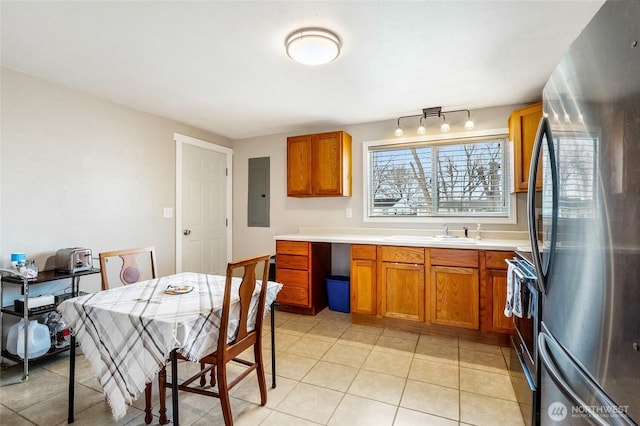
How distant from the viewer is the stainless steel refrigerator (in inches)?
27.1

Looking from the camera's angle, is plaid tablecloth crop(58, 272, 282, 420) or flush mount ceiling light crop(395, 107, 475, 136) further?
flush mount ceiling light crop(395, 107, 475, 136)

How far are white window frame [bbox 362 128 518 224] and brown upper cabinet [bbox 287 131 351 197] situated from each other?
21cm

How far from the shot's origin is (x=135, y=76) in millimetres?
2502

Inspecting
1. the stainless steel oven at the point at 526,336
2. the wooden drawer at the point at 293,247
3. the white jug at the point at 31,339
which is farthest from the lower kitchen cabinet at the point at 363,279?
the white jug at the point at 31,339

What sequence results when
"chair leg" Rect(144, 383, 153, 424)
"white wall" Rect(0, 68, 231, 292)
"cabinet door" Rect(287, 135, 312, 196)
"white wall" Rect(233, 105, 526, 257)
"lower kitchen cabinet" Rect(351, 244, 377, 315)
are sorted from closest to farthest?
"chair leg" Rect(144, 383, 153, 424), "white wall" Rect(0, 68, 231, 292), "lower kitchen cabinet" Rect(351, 244, 377, 315), "white wall" Rect(233, 105, 526, 257), "cabinet door" Rect(287, 135, 312, 196)

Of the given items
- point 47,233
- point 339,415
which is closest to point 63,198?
point 47,233

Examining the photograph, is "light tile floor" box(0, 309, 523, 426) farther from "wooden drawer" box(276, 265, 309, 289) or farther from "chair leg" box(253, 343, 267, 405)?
"wooden drawer" box(276, 265, 309, 289)

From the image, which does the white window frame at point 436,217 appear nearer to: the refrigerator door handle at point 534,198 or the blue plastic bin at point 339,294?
the blue plastic bin at point 339,294

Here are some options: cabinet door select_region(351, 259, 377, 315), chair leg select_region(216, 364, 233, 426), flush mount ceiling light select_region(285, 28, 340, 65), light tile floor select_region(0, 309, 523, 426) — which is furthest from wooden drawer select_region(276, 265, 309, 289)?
flush mount ceiling light select_region(285, 28, 340, 65)

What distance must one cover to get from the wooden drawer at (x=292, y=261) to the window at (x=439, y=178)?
40.6 inches

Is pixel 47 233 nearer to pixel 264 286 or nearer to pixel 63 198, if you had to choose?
pixel 63 198

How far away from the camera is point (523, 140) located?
2785mm

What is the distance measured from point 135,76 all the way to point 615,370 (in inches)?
128

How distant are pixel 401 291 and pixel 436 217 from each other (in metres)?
1.03
